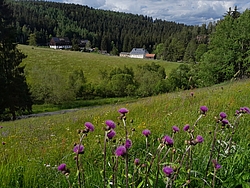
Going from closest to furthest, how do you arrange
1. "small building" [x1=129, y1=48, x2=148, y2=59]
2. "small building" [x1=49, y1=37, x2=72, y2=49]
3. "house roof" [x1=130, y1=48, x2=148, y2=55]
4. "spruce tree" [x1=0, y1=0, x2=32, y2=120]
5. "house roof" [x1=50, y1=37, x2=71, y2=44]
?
"spruce tree" [x1=0, y1=0, x2=32, y2=120] → "small building" [x1=49, y1=37, x2=72, y2=49] → "house roof" [x1=50, y1=37, x2=71, y2=44] → "small building" [x1=129, y1=48, x2=148, y2=59] → "house roof" [x1=130, y1=48, x2=148, y2=55]

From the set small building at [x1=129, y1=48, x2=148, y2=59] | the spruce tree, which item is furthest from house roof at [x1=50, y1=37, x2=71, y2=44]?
the spruce tree

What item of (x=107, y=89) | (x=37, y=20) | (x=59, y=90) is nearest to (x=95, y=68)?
(x=107, y=89)

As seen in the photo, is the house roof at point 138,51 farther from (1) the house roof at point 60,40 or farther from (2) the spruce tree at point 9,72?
(2) the spruce tree at point 9,72

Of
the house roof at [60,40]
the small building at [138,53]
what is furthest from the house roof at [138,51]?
the house roof at [60,40]

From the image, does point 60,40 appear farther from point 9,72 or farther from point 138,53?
point 9,72

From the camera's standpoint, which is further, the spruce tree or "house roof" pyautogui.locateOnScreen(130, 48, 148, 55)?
"house roof" pyautogui.locateOnScreen(130, 48, 148, 55)

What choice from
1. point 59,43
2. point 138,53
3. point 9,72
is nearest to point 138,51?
point 138,53

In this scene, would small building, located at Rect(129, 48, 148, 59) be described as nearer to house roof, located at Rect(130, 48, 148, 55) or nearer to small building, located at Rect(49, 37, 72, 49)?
house roof, located at Rect(130, 48, 148, 55)

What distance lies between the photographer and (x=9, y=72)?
79.2 feet

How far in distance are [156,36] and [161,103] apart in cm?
15971

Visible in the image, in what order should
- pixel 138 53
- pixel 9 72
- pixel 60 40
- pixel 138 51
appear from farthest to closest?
pixel 138 51, pixel 138 53, pixel 60 40, pixel 9 72

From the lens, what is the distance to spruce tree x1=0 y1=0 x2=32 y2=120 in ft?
75.3

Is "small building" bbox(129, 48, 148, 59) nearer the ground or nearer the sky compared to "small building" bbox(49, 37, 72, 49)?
nearer the ground

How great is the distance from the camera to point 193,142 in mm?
1648
